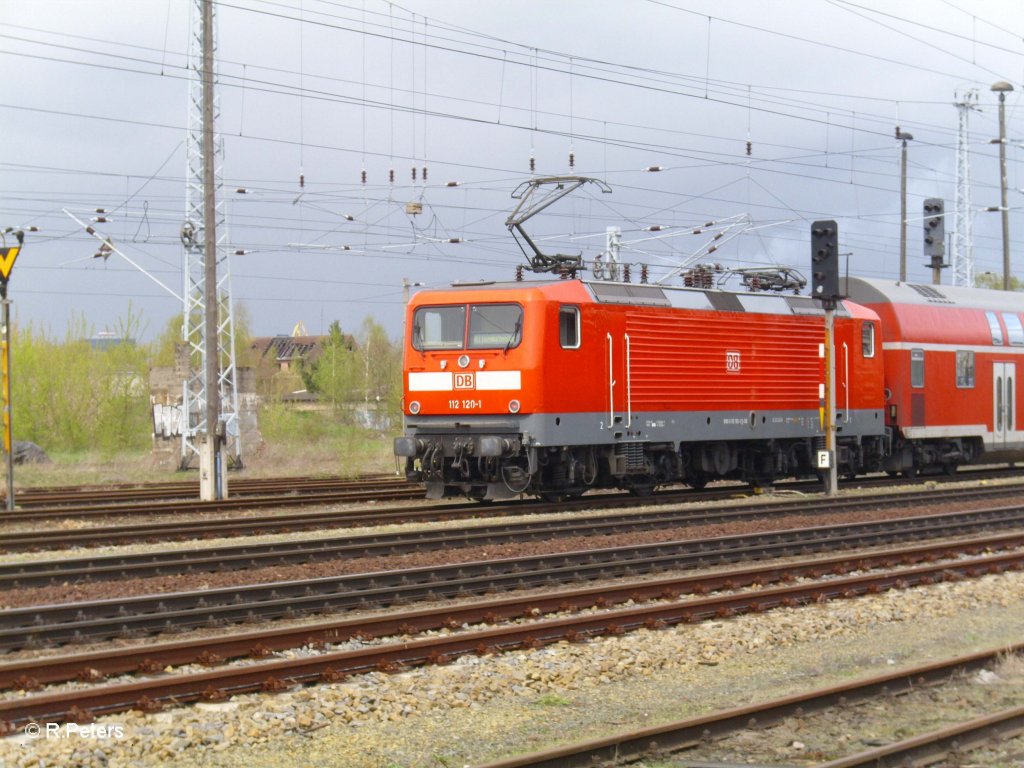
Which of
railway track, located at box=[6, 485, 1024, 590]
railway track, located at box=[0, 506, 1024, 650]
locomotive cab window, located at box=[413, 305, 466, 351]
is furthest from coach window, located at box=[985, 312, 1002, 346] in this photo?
locomotive cab window, located at box=[413, 305, 466, 351]

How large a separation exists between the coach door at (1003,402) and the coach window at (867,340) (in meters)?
3.90

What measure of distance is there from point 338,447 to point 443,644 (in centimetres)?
2868

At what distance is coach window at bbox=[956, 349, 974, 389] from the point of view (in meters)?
25.8

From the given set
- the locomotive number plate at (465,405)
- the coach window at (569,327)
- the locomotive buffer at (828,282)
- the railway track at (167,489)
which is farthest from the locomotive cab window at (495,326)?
the railway track at (167,489)

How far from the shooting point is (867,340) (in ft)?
80.0

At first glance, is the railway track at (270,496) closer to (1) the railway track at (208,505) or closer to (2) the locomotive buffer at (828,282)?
(1) the railway track at (208,505)

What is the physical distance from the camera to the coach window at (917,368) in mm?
25000

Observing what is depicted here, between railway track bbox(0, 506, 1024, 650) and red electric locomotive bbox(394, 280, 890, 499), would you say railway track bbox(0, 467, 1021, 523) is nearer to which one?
red electric locomotive bbox(394, 280, 890, 499)

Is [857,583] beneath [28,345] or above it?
beneath

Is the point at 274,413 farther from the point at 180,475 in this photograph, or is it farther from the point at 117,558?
the point at 117,558

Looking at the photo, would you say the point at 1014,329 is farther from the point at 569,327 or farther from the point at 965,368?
the point at 569,327

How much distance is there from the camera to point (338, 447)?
37.5 metres

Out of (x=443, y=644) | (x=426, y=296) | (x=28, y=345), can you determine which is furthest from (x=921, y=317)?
(x=28, y=345)

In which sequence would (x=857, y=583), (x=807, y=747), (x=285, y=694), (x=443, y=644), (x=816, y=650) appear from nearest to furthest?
(x=807, y=747)
(x=285, y=694)
(x=443, y=644)
(x=816, y=650)
(x=857, y=583)
